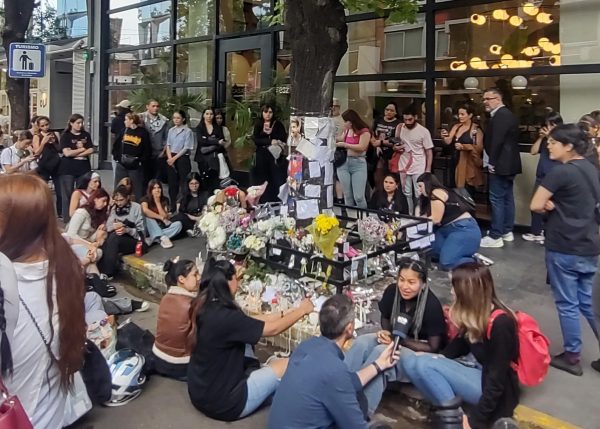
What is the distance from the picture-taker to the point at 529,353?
3.55m

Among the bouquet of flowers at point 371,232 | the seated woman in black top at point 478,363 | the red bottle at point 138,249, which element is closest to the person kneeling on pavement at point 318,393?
the seated woman in black top at point 478,363

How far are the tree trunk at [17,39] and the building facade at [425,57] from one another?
258 cm

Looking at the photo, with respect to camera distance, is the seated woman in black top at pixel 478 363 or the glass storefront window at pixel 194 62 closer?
the seated woman in black top at pixel 478 363

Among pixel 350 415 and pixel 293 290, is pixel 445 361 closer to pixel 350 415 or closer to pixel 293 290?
pixel 350 415

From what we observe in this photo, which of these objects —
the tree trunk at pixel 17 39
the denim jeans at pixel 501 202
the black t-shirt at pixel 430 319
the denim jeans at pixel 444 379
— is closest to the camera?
the denim jeans at pixel 444 379

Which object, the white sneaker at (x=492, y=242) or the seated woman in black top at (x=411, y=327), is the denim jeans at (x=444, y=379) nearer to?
the seated woman in black top at (x=411, y=327)

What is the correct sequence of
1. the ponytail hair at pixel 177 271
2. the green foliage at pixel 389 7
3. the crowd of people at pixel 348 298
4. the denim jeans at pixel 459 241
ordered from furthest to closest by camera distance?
1. the green foliage at pixel 389 7
2. the denim jeans at pixel 459 241
3. the ponytail hair at pixel 177 271
4. the crowd of people at pixel 348 298

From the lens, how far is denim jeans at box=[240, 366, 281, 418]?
3.95 metres

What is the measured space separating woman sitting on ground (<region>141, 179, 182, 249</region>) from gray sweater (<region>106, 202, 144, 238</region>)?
20cm

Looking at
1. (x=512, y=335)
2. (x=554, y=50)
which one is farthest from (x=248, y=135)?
(x=512, y=335)

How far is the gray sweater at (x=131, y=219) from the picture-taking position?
766cm

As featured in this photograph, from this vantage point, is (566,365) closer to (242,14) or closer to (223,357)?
(223,357)

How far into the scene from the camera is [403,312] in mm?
4219

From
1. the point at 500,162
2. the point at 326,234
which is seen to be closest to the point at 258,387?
the point at 326,234
